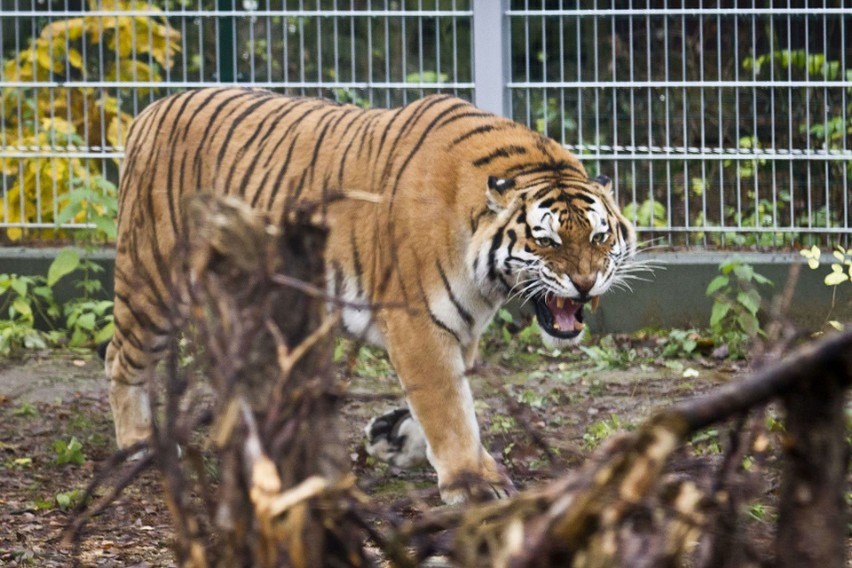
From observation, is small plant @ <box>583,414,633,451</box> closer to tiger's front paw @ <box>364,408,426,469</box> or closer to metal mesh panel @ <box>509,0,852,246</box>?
tiger's front paw @ <box>364,408,426,469</box>

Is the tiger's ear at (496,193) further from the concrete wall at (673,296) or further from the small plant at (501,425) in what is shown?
the concrete wall at (673,296)

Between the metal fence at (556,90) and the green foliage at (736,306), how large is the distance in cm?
28

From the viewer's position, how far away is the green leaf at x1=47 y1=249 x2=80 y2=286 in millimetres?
7727

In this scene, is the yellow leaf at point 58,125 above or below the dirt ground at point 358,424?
above

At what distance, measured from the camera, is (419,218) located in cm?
503

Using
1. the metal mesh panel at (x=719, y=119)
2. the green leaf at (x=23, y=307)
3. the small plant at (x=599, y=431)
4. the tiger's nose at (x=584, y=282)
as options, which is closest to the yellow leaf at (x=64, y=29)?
the green leaf at (x=23, y=307)

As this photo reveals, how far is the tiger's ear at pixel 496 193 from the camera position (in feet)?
16.2

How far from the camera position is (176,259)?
1.86 metres

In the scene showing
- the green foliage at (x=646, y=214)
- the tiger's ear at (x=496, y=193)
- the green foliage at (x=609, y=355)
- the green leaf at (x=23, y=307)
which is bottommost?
the green foliage at (x=609, y=355)

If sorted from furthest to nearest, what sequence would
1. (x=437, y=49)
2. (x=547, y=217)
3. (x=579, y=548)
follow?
(x=437, y=49)
(x=547, y=217)
(x=579, y=548)

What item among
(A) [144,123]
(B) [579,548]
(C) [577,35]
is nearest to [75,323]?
(A) [144,123]

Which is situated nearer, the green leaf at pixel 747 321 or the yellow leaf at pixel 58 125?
the green leaf at pixel 747 321

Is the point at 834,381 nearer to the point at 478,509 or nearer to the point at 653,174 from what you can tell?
the point at 478,509

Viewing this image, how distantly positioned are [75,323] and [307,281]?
6.16 m
